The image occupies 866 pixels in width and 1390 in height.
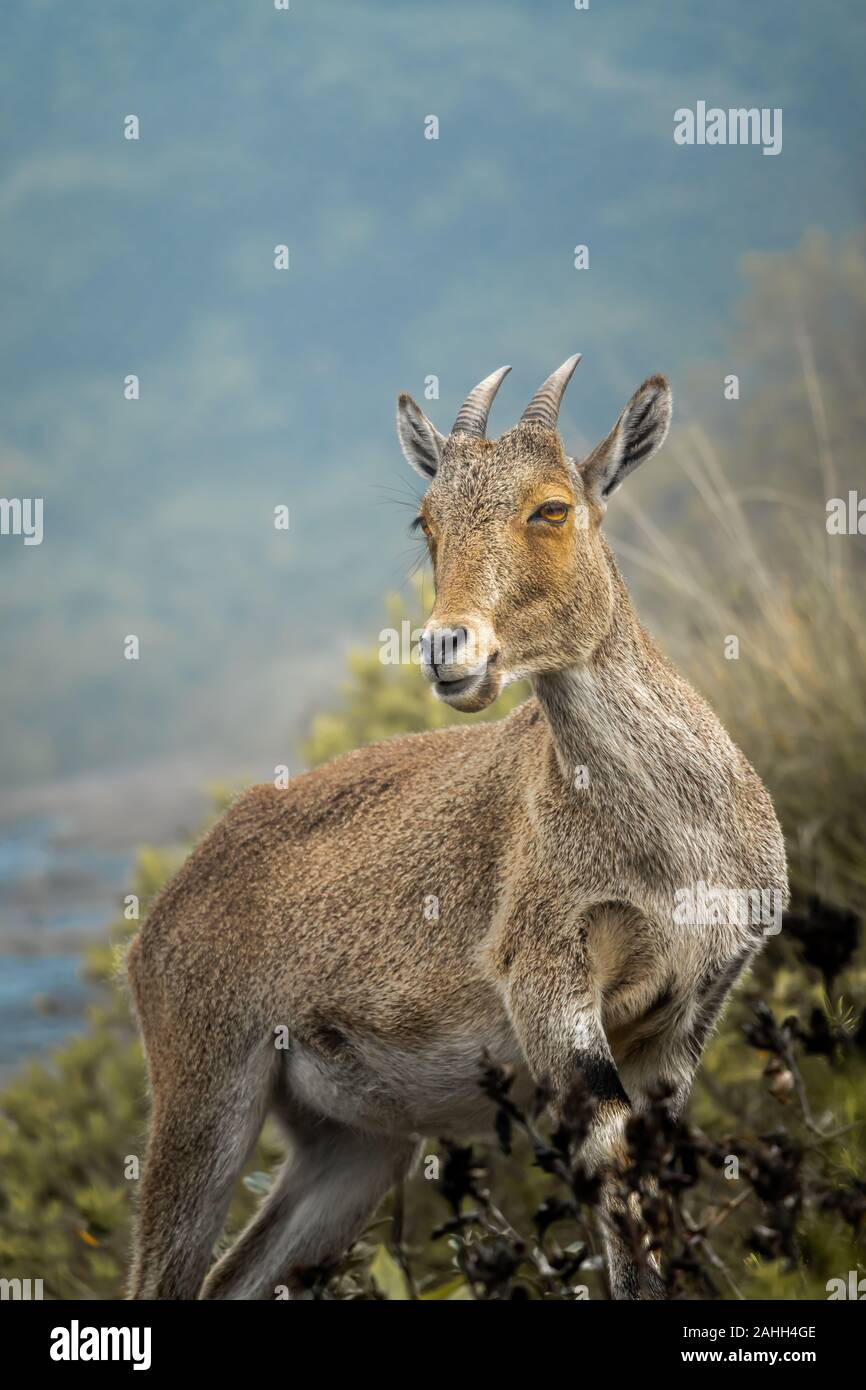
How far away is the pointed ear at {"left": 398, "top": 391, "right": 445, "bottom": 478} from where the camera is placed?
599 centimetres

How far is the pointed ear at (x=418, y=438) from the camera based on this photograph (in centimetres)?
599

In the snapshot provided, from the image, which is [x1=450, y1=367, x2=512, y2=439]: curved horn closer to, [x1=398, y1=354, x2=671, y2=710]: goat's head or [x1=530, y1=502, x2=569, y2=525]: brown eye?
[x1=398, y1=354, x2=671, y2=710]: goat's head

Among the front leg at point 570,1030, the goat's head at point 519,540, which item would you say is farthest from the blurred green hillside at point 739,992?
the goat's head at point 519,540

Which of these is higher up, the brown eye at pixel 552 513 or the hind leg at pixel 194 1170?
the brown eye at pixel 552 513

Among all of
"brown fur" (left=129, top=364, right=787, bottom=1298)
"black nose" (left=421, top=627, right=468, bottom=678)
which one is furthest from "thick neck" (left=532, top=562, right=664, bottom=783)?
"black nose" (left=421, top=627, right=468, bottom=678)

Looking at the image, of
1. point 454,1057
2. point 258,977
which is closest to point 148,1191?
point 258,977

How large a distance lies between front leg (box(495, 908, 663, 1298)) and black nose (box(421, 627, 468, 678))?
104cm

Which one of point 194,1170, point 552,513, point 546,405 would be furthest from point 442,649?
point 194,1170

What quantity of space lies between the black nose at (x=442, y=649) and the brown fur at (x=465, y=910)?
47mm

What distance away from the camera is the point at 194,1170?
6.21 metres

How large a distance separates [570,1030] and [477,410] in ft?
7.24

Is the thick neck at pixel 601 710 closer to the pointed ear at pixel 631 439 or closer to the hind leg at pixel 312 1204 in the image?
the pointed ear at pixel 631 439

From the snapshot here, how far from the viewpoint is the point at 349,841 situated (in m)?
6.46
